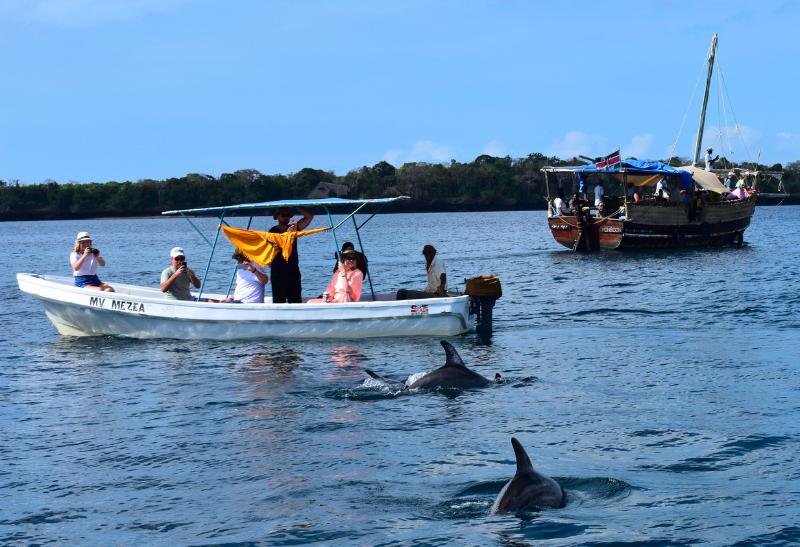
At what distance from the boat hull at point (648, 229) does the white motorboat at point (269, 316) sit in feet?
A: 107

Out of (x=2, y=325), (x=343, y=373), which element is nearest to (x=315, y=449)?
(x=343, y=373)

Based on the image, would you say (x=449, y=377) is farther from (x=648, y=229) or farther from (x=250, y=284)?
(x=648, y=229)

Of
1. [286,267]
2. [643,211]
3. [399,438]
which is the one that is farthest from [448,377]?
[643,211]

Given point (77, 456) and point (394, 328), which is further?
point (394, 328)

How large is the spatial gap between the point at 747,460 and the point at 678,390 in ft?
14.6

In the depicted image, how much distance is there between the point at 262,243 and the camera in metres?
21.7

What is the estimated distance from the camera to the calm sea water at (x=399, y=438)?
10883 millimetres

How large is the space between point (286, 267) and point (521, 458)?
40.1 feet

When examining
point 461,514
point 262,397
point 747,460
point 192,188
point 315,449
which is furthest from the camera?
point 192,188

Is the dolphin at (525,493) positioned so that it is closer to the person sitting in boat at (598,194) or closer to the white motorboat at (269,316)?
the white motorboat at (269,316)

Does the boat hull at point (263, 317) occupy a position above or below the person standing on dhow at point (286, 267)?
below

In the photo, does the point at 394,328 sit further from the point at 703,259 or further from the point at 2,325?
the point at 703,259

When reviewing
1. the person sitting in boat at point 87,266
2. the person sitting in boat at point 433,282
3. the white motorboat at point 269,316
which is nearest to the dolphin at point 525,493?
the white motorboat at point 269,316

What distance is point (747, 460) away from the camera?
42.5 ft
